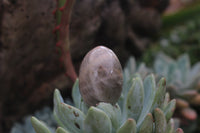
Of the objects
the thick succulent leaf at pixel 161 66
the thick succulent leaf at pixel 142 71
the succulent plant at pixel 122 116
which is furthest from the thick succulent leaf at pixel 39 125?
the thick succulent leaf at pixel 161 66

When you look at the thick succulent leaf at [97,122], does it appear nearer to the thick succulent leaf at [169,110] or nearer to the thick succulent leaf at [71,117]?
the thick succulent leaf at [71,117]

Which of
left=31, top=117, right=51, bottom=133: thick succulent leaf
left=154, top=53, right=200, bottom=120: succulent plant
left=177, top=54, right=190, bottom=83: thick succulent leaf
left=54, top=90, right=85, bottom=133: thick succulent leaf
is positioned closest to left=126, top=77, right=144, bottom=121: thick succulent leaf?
left=54, top=90, right=85, bottom=133: thick succulent leaf

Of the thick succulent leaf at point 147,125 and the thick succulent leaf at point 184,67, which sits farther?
the thick succulent leaf at point 184,67

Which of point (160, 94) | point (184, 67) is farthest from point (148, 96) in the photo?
point (184, 67)

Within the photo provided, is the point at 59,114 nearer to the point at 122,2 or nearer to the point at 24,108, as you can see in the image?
the point at 24,108

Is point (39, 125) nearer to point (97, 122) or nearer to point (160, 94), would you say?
point (97, 122)

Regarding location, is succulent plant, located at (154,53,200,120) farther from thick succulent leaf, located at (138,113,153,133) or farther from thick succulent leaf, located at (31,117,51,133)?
thick succulent leaf, located at (31,117,51,133)

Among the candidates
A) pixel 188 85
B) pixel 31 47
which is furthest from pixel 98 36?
pixel 188 85
